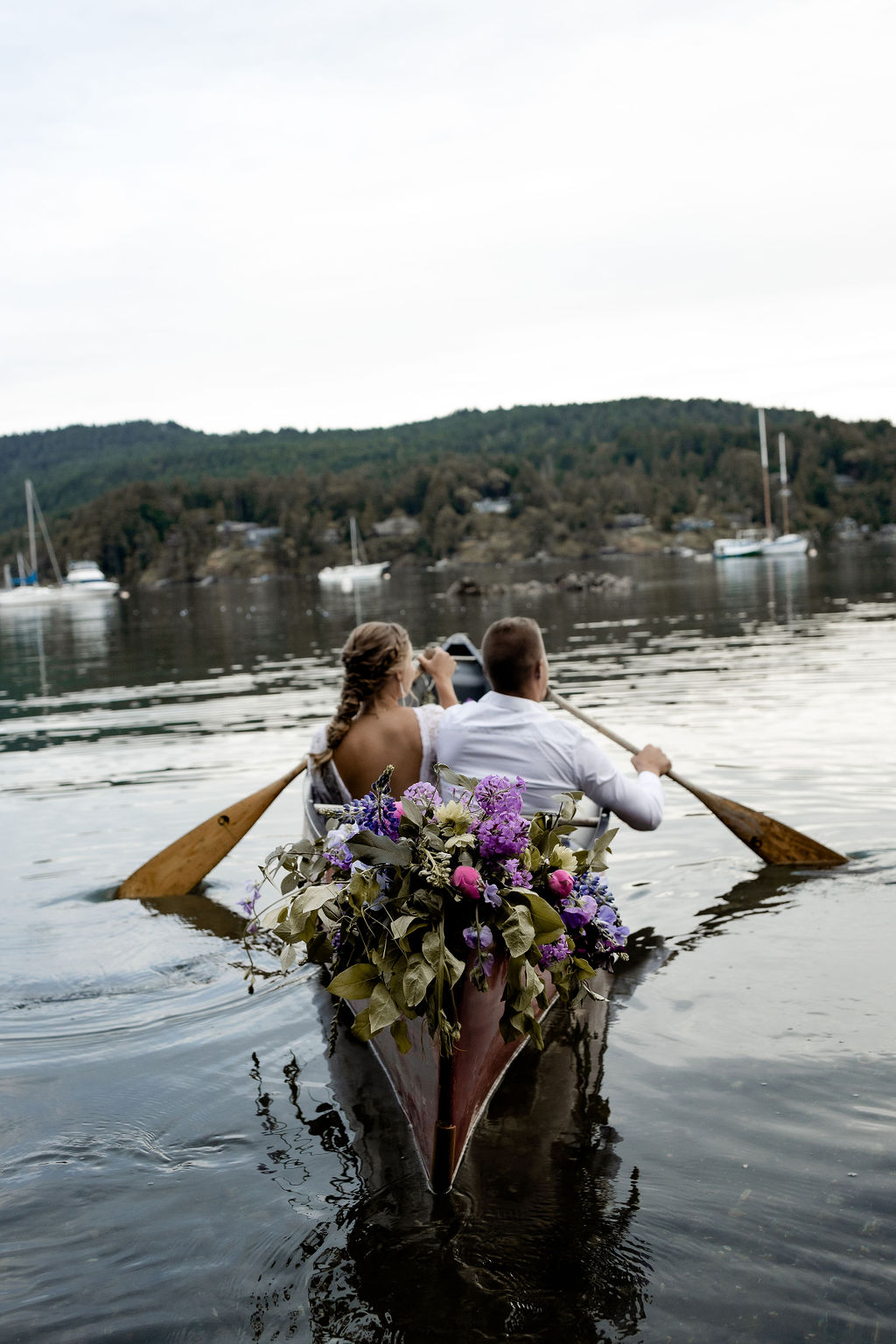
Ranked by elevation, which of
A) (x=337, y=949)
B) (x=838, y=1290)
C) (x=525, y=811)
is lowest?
(x=838, y=1290)

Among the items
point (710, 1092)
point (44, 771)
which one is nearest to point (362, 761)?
point (710, 1092)

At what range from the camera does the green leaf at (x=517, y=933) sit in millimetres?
3654

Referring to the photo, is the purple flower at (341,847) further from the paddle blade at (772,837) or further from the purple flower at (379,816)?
the paddle blade at (772,837)

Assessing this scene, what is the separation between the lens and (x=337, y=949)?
13.0 ft

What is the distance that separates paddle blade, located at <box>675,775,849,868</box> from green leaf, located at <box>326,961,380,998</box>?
480 centimetres

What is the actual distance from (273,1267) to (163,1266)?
0.38m

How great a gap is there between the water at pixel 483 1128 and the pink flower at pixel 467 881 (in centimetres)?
119

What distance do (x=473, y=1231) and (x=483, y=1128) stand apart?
29.9 inches

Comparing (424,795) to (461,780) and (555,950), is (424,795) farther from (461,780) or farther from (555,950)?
(555,950)

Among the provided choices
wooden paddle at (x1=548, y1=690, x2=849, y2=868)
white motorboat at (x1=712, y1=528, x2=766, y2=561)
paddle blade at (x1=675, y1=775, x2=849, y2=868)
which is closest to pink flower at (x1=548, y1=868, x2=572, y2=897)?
wooden paddle at (x1=548, y1=690, x2=849, y2=868)

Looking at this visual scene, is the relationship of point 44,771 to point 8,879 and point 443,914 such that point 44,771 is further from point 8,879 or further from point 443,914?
point 443,914

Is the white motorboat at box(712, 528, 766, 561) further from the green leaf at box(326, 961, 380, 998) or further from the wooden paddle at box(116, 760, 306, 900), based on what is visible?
the green leaf at box(326, 961, 380, 998)

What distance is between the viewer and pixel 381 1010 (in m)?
3.66

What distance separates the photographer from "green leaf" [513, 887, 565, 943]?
3758mm
